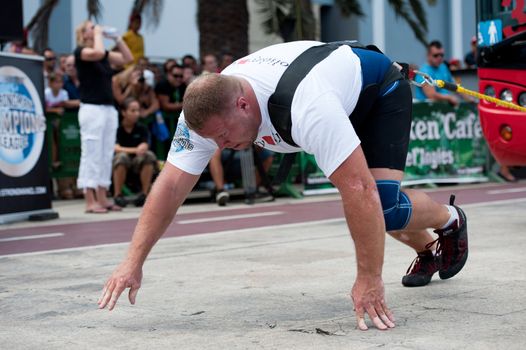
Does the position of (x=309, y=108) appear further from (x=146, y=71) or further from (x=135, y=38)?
(x=135, y=38)

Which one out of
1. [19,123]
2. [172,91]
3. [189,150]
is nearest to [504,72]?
[189,150]

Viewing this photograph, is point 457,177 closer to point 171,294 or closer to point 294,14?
point 294,14

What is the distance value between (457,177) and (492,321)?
35.1 feet

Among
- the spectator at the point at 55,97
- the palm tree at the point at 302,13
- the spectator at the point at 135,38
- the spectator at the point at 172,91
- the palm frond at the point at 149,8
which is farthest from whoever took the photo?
the palm tree at the point at 302,13

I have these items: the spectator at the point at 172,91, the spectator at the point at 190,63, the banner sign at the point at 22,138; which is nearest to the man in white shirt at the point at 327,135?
the banner sign at the point at 22,138

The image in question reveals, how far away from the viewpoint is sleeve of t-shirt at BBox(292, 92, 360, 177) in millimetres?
3871

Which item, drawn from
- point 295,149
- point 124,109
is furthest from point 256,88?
point 124,109

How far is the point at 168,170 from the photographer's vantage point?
4.58 metres

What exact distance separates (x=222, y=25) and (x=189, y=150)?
1125cm

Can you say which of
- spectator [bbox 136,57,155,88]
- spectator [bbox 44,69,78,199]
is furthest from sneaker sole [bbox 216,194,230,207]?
spectator [bbox 44,69,78,199]

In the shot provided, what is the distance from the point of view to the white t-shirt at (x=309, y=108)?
3.89 meters

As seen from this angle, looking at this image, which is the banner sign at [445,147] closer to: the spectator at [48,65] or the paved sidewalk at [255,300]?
the spectator at [48,65]

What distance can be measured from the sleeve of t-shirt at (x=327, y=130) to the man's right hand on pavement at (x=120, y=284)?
105 cm

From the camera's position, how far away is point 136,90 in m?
12.5
